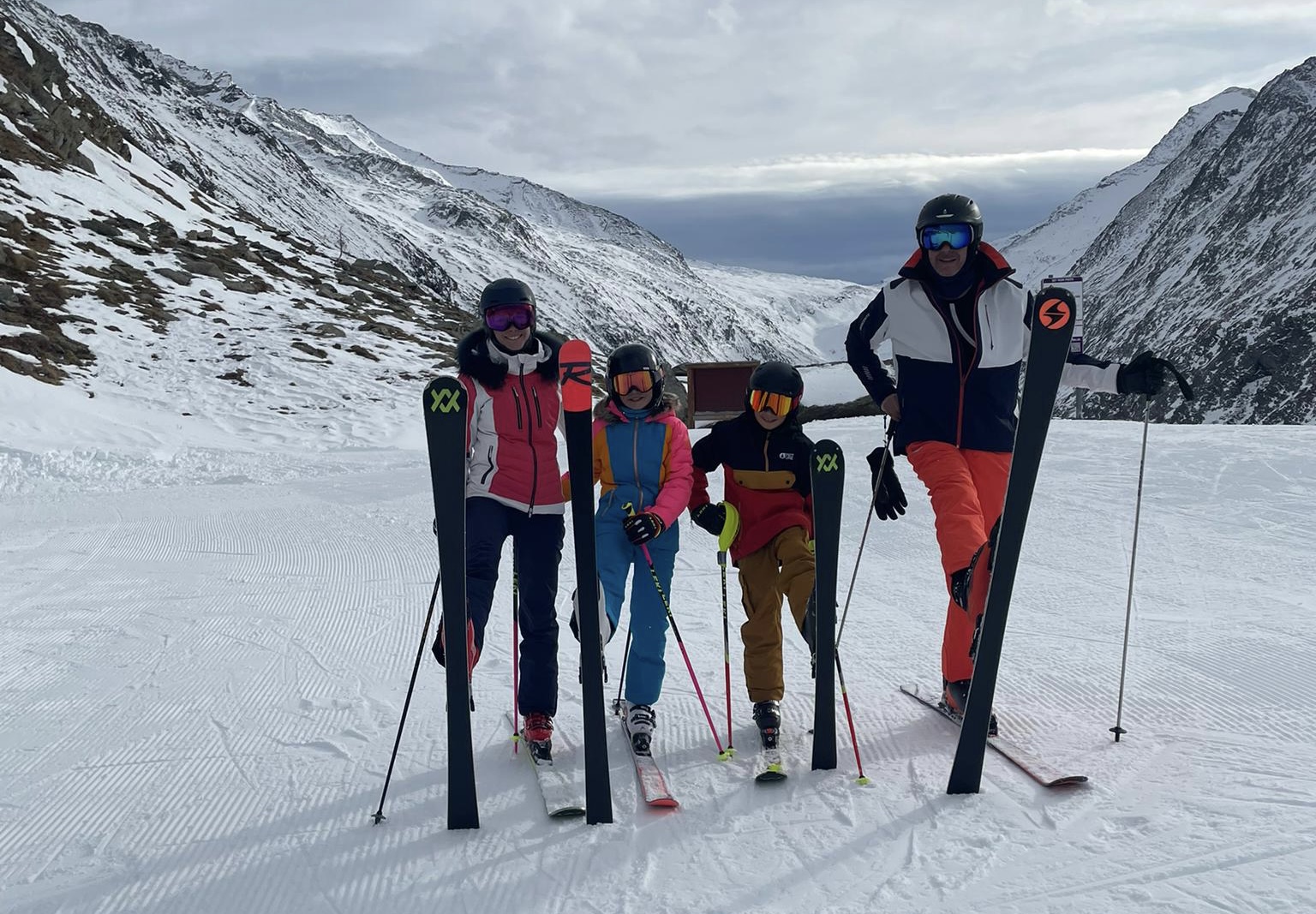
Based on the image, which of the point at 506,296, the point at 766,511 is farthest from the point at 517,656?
the point at 506,296

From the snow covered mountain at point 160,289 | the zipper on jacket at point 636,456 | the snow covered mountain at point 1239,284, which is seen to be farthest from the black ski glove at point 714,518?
the snow covered mountain at point 1239,284

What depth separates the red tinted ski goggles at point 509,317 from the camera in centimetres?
383

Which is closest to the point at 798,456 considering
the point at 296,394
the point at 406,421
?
the point at 406,421

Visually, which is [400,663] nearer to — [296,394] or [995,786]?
[995,786]

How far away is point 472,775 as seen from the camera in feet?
10.8

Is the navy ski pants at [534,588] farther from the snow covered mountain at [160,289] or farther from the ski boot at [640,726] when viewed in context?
the snow covered mountain at [160,289]

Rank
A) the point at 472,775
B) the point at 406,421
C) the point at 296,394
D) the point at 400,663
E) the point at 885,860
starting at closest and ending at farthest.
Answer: the point at 885,860 → the point at 472,775 → the point at 400,663 → the point at 406,421 → the point at 296,394

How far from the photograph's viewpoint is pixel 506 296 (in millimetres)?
3842

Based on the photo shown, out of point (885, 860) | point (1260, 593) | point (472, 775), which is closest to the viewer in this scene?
point (885, 860)

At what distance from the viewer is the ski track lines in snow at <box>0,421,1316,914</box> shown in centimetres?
288

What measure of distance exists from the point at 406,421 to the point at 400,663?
14.3 metres

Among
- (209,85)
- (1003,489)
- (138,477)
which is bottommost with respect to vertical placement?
(138,477)

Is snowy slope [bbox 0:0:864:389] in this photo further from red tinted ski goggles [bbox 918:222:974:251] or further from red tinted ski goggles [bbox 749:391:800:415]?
red tinted ski goggles [bbox 918:222:974:251]

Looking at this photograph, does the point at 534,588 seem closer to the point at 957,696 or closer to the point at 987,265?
the point at 957,696
